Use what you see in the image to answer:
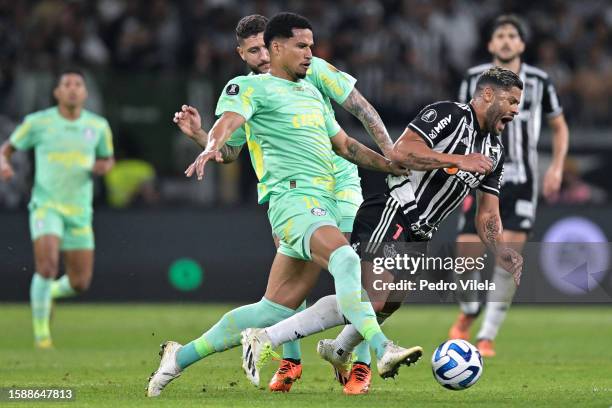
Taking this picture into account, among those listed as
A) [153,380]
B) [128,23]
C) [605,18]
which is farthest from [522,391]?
[605,18]

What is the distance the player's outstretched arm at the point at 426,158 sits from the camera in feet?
26.4

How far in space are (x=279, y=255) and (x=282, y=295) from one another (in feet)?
0.83

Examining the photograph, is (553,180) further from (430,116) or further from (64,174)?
(64,174)

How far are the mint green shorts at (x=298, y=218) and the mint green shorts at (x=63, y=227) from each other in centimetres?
577

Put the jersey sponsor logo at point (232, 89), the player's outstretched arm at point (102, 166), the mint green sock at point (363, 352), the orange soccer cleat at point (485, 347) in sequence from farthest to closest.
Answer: the player's outstretched arm at point (102, 166) → the orange soccer cleat at point (485, 347) → the mint green sock at point (363, 352) → the jersey sponsor logo at point (232, 89)

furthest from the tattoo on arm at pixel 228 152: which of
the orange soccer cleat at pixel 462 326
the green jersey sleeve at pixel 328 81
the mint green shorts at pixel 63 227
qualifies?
the mint green shorts at pixel 63 227

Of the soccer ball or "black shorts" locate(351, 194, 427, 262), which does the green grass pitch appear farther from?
"black shorts" locate(351, 194, 427, 262)

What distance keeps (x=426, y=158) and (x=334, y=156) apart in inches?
42.7

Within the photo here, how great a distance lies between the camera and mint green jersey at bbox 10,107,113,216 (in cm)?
1374

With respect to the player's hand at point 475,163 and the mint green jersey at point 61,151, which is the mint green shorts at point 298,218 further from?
the mint green jersey at point 61,151

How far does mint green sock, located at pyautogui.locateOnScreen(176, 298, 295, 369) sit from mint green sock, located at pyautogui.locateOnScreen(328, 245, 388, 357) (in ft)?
1.81

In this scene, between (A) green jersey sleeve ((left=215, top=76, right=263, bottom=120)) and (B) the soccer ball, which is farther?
(A) green jersey sleeve ((left=215, top=76, right=263, bottom=120))

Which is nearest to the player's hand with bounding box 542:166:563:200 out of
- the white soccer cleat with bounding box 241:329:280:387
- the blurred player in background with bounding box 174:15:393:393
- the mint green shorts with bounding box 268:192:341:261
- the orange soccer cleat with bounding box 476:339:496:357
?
the orange soccer cleat with bounding box 476:339:496:357

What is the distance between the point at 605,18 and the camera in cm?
2055
